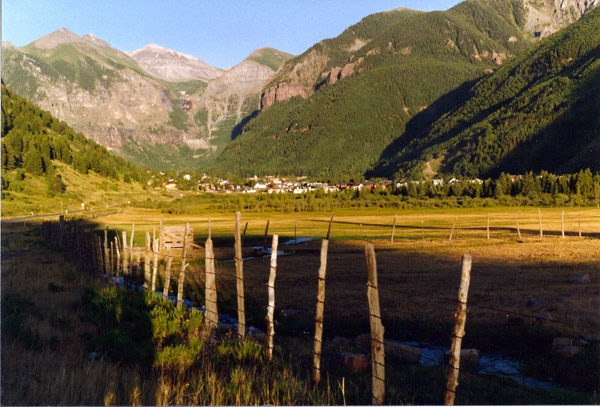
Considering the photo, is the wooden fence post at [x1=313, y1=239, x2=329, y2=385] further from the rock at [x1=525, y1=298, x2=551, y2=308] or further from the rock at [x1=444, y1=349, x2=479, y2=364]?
the rock at [x1=525, y1=298, x2=551, y2=308]

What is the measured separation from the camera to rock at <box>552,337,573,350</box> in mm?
12711

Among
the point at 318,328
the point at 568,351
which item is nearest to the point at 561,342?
the point at 568,351

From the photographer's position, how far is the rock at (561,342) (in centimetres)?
1271

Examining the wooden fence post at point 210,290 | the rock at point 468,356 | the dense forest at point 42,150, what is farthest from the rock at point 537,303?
the dense forest at point 42,150

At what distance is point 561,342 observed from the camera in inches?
501

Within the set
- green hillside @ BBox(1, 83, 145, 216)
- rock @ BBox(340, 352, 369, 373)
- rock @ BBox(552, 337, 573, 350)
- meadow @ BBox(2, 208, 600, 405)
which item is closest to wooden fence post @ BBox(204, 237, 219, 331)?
meadow @ BBox(2, 208, 600, 405)

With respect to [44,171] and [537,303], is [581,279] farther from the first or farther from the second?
[44,171]

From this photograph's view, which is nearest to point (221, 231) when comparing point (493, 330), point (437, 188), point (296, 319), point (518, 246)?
point (518, 246)

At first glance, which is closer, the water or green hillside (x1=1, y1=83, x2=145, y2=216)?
the water

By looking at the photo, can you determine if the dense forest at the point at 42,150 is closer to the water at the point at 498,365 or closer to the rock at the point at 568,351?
the water at the point at 498,365

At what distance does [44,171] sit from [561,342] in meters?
117

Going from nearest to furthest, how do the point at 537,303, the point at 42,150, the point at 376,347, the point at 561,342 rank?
the point at 376,347, the point at 561,342, the point at 537,303, the point at 42,150

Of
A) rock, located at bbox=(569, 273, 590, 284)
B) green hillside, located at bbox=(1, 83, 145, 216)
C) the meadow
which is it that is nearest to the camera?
the meadow

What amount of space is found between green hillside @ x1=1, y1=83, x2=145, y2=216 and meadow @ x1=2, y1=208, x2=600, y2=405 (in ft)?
218
